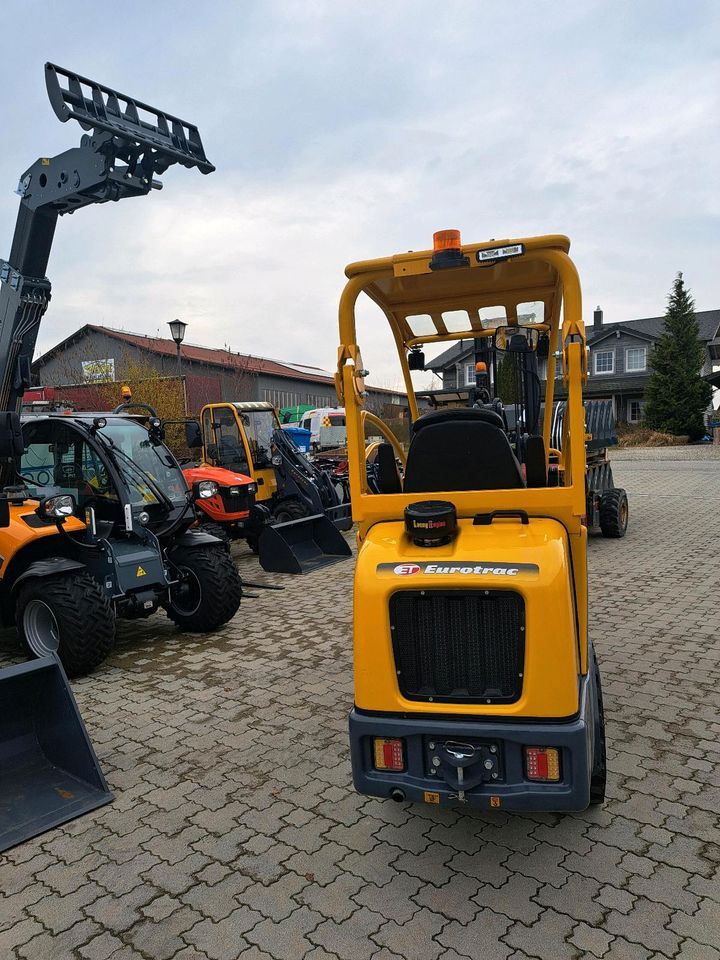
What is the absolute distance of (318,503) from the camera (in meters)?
10.4

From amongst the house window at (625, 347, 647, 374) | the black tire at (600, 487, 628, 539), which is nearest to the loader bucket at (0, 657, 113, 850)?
the black tire at (600, 487, 628, 539)

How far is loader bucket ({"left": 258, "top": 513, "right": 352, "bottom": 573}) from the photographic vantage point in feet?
29.2

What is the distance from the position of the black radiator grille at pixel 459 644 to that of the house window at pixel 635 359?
4034cm

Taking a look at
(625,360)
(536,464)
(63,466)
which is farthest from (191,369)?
(536,464)

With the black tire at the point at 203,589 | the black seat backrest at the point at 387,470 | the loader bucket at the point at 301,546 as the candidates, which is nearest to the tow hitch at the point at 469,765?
the black seat backrest at the point at 387,470

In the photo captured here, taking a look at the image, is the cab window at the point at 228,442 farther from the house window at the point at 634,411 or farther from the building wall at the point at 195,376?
the house window at the point at 634,411

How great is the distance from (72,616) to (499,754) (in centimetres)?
356

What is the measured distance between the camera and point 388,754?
2812mm

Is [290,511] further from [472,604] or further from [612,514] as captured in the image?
[472,604]

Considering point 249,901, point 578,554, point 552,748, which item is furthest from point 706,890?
point 249,901

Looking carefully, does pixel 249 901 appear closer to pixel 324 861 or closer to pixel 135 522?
pixel 324 861

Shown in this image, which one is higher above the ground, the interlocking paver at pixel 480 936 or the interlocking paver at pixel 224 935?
→ the interlocking paver at pixel 224 935

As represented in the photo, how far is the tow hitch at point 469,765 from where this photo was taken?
266 centimetres

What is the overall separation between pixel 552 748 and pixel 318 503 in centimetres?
796
